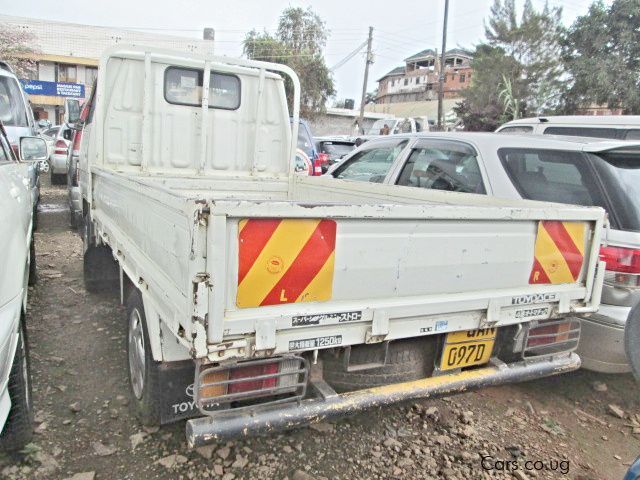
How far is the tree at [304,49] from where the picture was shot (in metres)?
34.2

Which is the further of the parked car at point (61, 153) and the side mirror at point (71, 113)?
the parked car at point (61, 153)

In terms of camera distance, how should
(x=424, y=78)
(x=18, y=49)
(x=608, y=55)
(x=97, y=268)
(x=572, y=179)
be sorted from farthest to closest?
(x=424, y=78) → (x=18, y=49) → (x=608, y=55) → (x=97, y=268) → (x=572, y=179)

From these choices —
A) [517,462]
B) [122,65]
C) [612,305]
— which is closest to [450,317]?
[517,462]

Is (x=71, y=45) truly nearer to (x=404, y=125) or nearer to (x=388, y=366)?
(x=404, y=125)

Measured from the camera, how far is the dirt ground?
2.56 metres

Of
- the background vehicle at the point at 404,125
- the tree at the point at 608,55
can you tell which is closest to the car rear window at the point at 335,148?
the background vehicle at the point at 404,125

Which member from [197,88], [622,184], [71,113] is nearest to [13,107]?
[71,113]

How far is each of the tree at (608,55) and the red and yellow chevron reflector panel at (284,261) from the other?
88.3 ft

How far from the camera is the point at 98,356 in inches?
147

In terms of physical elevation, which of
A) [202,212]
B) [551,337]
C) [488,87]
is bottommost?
[551,337]

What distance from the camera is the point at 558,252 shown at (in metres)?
2.59

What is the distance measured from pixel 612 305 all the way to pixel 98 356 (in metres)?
3.52

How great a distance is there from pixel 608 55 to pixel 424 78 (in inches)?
1810

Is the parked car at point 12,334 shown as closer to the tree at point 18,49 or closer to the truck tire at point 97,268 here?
the truck tire at point 97,268
